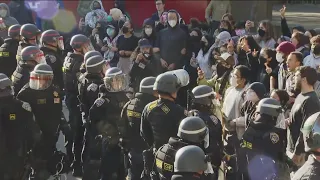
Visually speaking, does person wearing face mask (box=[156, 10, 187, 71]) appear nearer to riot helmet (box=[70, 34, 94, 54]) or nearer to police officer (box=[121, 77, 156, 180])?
riot helmet (box=[70, 34, 94, 54])

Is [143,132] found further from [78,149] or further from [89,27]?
[89,27]

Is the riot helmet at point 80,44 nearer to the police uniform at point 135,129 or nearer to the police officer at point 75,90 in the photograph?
the police officer at point 75,90

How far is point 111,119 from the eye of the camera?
7.77 m

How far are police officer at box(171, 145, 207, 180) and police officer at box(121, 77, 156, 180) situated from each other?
2160 millimetres

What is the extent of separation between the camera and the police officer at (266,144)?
6.21m

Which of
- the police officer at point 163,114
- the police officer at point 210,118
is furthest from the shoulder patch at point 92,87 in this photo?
the police officer at point 210,118

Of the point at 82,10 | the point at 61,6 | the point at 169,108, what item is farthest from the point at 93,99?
the point at 61,6

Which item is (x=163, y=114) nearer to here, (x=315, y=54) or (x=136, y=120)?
(x=136, y=120)

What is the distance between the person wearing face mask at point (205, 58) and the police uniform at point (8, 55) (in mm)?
3539

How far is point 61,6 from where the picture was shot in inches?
810

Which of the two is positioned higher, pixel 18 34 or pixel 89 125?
pixel 18 34

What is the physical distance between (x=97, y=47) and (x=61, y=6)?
301 inches

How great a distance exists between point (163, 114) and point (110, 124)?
57.6 inches

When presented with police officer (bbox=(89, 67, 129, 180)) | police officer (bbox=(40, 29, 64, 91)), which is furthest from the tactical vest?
police officer (bbox=(40, 29, 64, 91))
